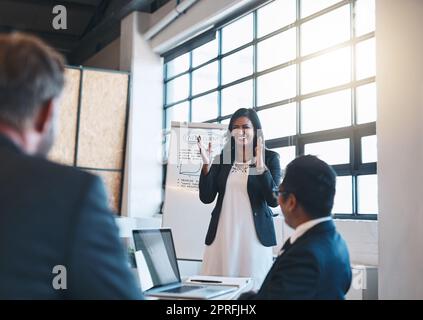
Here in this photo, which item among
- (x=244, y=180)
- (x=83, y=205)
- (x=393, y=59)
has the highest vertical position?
(x=393, y=59)

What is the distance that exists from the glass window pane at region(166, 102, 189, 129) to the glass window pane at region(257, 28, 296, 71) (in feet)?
6.16

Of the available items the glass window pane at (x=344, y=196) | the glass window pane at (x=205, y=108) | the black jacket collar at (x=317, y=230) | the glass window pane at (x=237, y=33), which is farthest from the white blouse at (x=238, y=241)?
the glass window pane at (x=205, y=108)

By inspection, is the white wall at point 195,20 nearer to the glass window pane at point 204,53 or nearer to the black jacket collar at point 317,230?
the glass window pane at point 204,53

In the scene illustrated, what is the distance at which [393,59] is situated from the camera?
393cm

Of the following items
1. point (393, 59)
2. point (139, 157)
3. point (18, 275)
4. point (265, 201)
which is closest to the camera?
point (18, 275)

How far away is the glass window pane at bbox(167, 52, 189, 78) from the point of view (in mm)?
8211

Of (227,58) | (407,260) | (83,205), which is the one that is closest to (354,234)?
(407,260)

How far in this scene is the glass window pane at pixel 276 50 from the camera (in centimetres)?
599

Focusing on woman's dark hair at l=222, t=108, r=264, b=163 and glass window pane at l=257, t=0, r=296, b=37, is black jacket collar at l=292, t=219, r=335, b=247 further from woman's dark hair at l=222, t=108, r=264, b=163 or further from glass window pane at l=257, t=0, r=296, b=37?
glass window pane at l=257, t=0, r=296, b=37

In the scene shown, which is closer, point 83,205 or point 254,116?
point 83,205

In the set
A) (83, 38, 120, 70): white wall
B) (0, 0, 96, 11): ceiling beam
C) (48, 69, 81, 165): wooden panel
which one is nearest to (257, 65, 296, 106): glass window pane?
(48, 69, 81, 165): wooden panel

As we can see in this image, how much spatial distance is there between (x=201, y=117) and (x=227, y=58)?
0.94 metres

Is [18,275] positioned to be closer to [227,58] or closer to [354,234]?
[354,234]

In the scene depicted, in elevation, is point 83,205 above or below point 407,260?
above
